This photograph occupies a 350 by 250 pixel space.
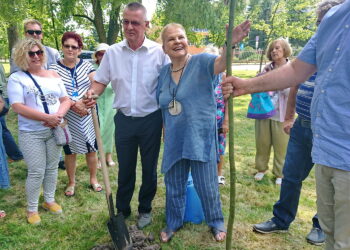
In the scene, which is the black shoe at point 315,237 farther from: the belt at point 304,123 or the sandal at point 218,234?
the belt at point 304,123

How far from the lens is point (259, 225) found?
323 cm

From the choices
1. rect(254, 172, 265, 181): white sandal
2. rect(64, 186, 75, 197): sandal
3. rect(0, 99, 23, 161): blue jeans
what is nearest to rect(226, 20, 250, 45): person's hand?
rect(254, 172, 265, 181): white sandal

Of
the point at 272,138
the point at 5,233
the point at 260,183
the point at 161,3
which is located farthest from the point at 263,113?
the point at 161,3

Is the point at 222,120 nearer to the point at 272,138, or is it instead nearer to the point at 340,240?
the point at 272,138

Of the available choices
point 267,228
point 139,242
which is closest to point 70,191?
point 139,242

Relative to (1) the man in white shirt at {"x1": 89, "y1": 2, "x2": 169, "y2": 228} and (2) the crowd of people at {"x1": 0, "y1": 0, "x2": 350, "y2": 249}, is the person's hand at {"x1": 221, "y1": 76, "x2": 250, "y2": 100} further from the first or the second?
(1) the man in white shirt at {"x1": 89, "y1": 2, "x2": 169, "y2": 228}

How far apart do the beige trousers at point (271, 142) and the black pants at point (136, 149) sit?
200 centimetres

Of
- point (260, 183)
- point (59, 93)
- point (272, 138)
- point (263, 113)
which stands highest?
point (59, 93)

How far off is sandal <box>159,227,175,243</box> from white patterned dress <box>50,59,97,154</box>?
157 cm

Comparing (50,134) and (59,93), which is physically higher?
(59,93)

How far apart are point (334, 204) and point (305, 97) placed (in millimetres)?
1207

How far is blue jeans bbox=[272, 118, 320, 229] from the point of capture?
112 inches

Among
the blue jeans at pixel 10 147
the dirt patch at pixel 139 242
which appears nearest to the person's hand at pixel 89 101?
the dirt patch at pixel 139 242

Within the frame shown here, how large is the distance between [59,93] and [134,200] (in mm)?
1637
